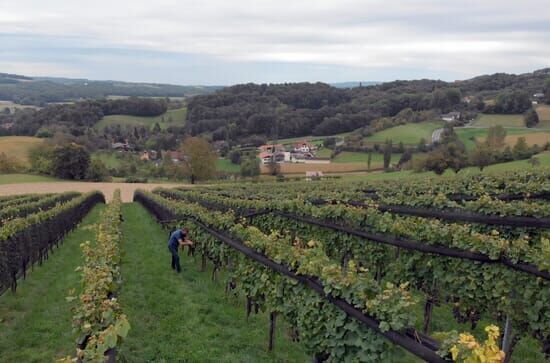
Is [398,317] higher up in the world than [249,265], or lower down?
higher up

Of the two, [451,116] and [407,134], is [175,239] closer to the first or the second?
[407,134]

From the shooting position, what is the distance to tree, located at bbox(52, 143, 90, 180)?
70.2 meters

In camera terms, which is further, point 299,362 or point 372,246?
point 372,246

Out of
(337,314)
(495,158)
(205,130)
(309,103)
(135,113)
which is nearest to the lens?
(337,314)

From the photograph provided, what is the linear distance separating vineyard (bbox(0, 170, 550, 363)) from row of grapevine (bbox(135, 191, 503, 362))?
2 centimetres

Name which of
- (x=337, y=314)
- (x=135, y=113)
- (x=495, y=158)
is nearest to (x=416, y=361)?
(x=337, y=314)

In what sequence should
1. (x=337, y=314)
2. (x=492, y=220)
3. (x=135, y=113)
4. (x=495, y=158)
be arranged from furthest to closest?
(x=135, y=113) < (x=495, y=158) < (x=492, y=220) < (x=337, y=314)

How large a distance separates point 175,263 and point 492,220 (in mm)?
9006

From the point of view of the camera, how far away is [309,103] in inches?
5167

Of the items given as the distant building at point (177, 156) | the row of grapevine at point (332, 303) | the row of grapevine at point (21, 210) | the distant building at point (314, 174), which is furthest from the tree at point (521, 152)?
the row of grapevine at point (332, 303)

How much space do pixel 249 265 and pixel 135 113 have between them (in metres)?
142

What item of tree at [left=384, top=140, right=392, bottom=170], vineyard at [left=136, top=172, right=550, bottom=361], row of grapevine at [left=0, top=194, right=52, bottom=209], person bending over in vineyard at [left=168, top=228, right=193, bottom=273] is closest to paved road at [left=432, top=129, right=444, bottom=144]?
tree at [left=384, top=140, right=392, bottom=170]

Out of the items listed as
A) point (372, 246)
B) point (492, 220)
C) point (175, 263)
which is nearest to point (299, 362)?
point (372, 246)

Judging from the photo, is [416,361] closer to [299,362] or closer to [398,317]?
[299,362]
